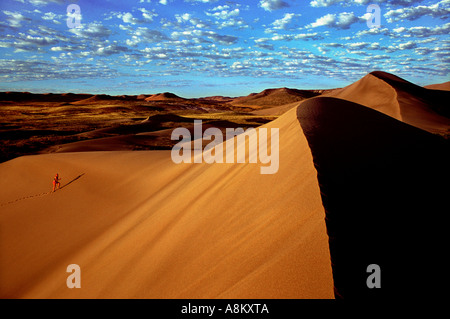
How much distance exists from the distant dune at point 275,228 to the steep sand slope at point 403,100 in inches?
606

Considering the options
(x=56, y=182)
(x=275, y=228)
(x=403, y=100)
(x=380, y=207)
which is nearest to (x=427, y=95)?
(x=403, y=100)

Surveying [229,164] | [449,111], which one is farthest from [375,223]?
[449,111]

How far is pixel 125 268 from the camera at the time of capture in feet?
10.5

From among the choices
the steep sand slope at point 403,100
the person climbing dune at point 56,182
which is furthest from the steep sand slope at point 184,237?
the steep sand slope at point 403,100

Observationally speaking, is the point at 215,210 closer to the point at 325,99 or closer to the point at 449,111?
the point at 325,99

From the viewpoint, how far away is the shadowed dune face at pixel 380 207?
176 cm

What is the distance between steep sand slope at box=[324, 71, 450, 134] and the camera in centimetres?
1858

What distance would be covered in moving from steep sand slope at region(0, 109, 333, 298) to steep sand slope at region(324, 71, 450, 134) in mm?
16200

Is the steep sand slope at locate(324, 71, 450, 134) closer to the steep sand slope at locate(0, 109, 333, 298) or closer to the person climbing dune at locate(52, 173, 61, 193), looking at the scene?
the steep sand slope at locate(0, 109, 333, 298)

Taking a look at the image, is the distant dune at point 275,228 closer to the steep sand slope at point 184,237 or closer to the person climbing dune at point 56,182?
the steep sand slope at point 184,237

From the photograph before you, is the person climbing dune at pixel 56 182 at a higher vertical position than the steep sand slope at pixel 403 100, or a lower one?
lower

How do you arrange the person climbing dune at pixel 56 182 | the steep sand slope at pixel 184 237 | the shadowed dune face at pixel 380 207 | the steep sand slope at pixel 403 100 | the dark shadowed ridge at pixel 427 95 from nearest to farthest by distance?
the shadowed dune face at pixel 380 207, the steep sand slope at pixel 184 237, the person climbing dune at pixel 56 182, the steep sand slope at pixel 403 100, the dark shadowed ridge at pixel 427 95

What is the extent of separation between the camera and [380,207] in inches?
89.0
